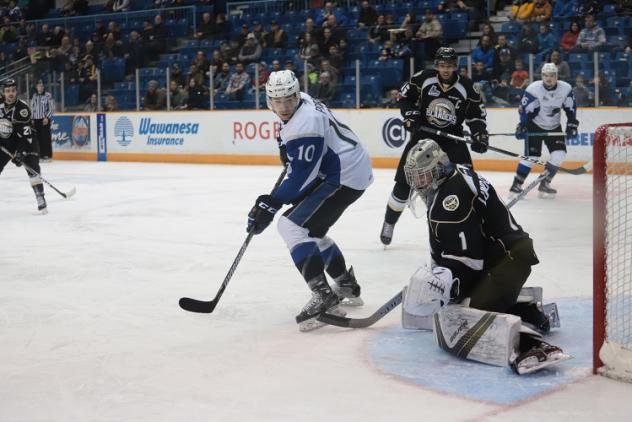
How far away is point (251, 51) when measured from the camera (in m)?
14.1

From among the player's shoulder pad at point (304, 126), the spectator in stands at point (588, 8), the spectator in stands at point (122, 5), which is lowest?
the player's shoulder pad at point (304, 126)

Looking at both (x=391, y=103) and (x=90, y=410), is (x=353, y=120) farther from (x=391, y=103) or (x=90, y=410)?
(x=90, y=410)

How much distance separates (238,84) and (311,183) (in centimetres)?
977

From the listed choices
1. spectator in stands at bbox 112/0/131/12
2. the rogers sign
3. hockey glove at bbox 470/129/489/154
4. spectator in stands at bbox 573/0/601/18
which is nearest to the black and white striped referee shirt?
the rogers sign

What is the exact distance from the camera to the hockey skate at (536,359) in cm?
291

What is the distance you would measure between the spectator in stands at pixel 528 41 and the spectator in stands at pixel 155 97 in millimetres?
5928

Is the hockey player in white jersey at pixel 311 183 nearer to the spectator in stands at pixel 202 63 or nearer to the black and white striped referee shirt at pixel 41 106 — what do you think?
the spectator in stands at pixel 202 63

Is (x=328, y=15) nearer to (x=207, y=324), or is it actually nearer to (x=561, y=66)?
(x=561, y=66)

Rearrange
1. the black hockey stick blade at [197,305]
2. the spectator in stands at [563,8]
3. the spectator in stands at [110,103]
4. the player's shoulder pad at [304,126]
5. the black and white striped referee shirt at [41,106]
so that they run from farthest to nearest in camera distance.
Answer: the spectator in stands at [110,103] → the black and white striped referee shirt at [41,106] → the spectator in stands at [563,8] → the black hockey stick blade at [197,305] → the player's shoulder pad at [304,126]

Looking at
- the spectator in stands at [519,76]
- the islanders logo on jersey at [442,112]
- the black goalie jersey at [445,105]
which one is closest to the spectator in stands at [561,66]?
the spectator in stands at [519,76]

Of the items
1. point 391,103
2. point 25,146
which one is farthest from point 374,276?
point 391,103

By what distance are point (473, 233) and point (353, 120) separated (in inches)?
370

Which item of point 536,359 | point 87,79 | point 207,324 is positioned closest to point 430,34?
point 87,79

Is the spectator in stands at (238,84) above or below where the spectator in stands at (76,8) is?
below
